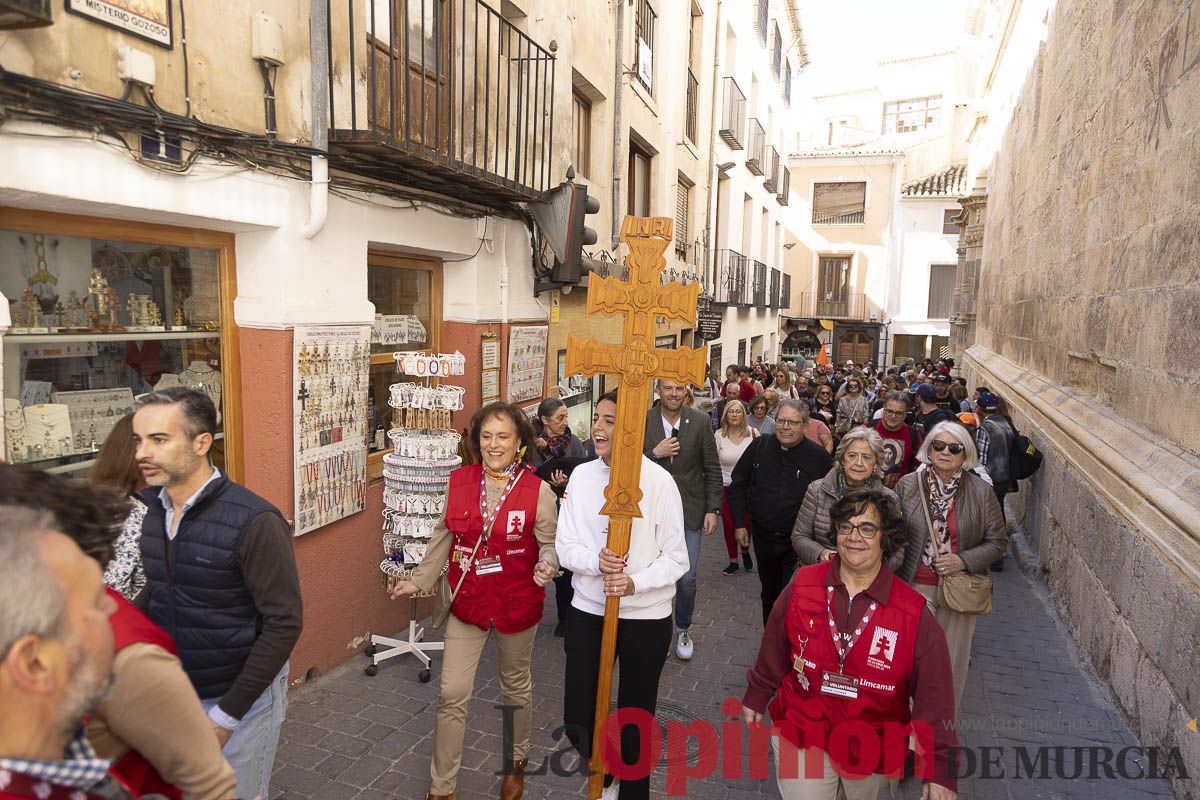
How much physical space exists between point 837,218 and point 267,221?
3329cm

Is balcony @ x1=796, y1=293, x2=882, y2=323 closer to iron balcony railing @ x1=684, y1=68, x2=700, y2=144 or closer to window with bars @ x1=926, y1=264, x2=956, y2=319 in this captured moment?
window with bars @ x1=926, y1=264, x2=956, y2=319

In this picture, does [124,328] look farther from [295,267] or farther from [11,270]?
[295,267]

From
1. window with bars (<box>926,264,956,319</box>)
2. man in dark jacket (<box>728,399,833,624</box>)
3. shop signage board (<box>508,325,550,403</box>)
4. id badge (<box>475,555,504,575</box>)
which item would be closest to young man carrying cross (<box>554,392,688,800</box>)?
id badge (<box>475,555,504,575</box>)

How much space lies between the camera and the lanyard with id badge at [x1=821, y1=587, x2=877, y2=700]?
276cm

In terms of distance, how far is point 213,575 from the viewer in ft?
8.50

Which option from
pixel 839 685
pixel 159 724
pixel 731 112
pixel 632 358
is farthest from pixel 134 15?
pixel 731 112

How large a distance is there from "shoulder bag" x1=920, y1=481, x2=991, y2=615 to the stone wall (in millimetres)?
836

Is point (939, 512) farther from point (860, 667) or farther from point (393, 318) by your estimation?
point (393, 318)

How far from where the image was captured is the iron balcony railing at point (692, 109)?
48.0 ft

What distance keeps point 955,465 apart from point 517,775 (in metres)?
2.77

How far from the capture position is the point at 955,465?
13.4ft

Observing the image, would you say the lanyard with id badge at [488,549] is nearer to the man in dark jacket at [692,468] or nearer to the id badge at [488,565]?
the id badge at [488,565]

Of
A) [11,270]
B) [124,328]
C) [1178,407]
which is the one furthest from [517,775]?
[1178,407]

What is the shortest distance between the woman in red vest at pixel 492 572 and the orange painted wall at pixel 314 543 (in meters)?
1.42
